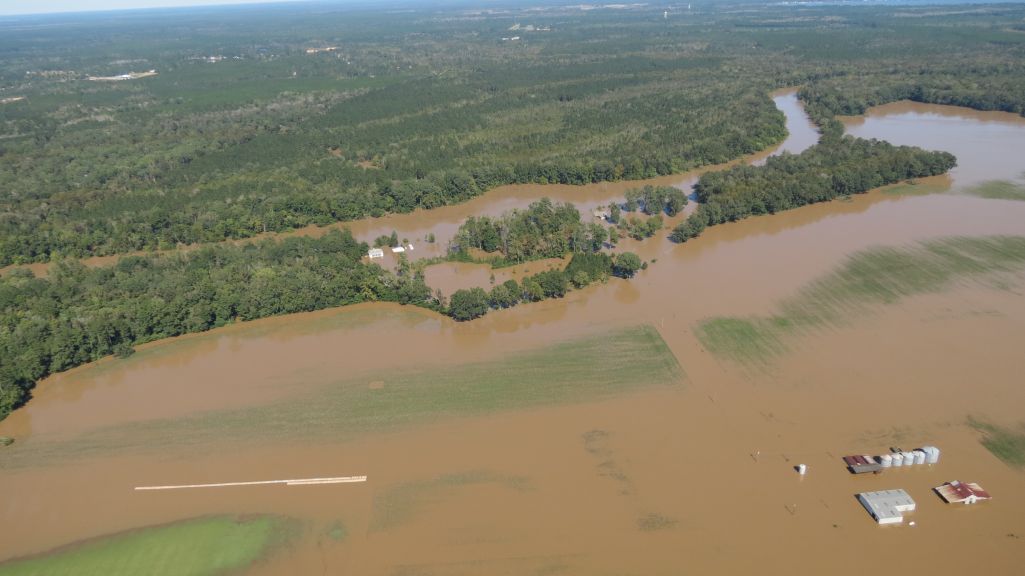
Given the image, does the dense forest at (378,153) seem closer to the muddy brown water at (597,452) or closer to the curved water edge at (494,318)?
the curved water edge at (494,318)

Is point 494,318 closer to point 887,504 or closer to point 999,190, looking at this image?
point 887,504

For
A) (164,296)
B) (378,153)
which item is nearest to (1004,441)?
(164,296)

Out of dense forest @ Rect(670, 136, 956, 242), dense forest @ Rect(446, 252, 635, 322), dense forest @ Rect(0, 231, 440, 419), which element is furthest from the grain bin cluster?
dense forest @ Rect(670, 136, 956, 242)

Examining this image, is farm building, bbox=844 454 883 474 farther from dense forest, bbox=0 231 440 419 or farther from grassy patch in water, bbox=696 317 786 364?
dense forest, bbox=0 231 440 419

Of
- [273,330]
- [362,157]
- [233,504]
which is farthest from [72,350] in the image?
[362,157]

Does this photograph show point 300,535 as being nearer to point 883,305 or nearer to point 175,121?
point 883,305

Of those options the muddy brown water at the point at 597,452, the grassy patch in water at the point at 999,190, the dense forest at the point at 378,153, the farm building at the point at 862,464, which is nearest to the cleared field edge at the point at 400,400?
the muddy brown water at the point at 597,452
